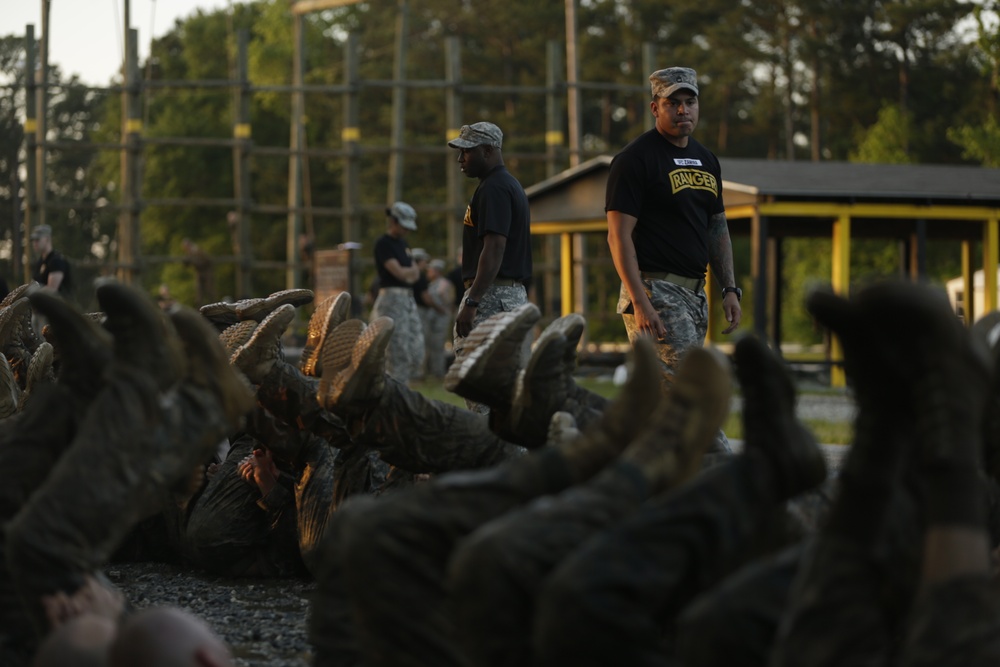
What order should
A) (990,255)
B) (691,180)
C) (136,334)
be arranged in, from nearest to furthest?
(136,334)
(691,180)
(990,255)

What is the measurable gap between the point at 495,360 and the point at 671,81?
2578 millimetres

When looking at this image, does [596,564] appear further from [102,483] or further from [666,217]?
[666,217]

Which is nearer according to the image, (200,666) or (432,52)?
Result: (200,666)

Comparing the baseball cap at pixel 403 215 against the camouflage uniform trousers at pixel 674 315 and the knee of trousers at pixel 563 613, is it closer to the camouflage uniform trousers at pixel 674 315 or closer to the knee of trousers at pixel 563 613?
the camouflage uniform trousers at pixel 674 315

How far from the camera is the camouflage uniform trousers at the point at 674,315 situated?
7.05m

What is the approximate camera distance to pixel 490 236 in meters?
7.96

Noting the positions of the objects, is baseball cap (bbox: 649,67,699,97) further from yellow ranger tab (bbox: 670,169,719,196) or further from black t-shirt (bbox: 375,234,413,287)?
black t-shirt (bbox: 375,234,413,287)

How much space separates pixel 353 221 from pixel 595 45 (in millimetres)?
25815

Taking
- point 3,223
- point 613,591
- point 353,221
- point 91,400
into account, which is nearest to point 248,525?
point 91,400

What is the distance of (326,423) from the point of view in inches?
271

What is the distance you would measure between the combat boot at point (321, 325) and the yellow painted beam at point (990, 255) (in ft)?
54.6

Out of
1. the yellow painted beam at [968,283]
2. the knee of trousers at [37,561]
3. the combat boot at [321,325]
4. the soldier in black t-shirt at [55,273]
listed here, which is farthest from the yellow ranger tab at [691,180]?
the yellow painted beam at [968,283]

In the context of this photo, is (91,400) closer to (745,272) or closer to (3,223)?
(745,272)

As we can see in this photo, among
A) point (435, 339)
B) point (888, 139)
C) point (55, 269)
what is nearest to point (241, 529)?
point (55, 269)
